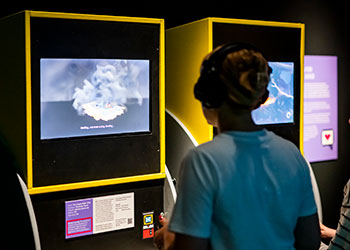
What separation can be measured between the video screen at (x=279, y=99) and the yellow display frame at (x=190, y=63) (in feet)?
0.31

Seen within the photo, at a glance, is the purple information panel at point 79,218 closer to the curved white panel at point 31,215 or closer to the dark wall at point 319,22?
the curved white panel at point 31,215

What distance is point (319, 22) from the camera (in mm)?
3844

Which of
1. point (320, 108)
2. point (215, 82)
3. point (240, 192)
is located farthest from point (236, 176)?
point (320, 108)

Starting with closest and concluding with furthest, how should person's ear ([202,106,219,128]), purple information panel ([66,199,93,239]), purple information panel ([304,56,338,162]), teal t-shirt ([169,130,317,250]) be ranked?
1. teal t-shirt ([169,130,317,250])
2. person's ear ([202,106,219,128])
3. purple information panel ([66,199,93,239])
4. purple information panel ([304,56,338,162])

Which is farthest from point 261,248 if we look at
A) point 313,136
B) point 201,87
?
point 313,136

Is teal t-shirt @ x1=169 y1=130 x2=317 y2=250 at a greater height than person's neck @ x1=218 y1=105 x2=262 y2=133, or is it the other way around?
person's neck @ x1=218 y1=105 x2=262 y2=133

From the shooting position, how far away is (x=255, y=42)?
2.54m

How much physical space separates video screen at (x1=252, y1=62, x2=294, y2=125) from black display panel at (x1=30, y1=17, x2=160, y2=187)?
2.06ft

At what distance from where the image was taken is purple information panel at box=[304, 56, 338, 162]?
12.3 feet

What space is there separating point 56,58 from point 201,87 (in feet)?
3.06

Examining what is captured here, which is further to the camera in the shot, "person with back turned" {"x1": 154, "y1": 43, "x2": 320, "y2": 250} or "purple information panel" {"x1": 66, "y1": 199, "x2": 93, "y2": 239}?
"purple information panel" {"x1": 66, "y1": 199, "x2": 93, "y2": 239}

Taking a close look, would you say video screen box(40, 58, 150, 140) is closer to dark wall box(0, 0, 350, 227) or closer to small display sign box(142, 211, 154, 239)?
small display sign box(142, 211, 154, 239)

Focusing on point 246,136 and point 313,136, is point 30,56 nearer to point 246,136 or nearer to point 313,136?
point 246,136

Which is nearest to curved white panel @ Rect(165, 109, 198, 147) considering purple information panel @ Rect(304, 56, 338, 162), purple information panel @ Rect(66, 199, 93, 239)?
purple information panel @ Rect(66, 199, 93, 239)
